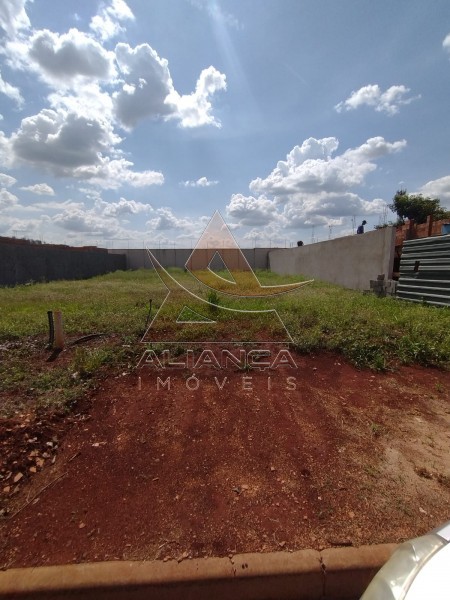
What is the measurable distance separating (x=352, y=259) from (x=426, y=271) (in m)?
3.25

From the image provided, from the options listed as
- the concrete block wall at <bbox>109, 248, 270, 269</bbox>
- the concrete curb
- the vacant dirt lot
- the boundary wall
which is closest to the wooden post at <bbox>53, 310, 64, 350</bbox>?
the vacant dirt lot

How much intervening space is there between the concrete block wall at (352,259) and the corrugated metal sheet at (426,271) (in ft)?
2.04

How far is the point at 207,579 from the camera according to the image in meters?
1.35

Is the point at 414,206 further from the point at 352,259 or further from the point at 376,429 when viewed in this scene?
the point at 376,429

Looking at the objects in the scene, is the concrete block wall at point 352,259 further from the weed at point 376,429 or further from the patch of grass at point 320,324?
the weed at point 376,429

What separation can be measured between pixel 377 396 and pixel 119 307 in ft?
17.3

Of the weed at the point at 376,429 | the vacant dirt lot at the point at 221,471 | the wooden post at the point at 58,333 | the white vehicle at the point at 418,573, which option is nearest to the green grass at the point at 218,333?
the wooden post at the point at 58,333

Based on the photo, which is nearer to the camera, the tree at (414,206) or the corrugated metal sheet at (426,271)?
the corrugated metal sheet at (426,271)

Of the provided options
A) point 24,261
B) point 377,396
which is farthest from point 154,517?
point 24,261

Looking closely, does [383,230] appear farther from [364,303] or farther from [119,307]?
[119,307]

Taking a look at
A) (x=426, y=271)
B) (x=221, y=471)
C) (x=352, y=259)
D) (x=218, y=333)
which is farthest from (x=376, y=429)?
(x=352, y=259)

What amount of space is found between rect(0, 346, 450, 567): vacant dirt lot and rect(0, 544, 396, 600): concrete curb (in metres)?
0.07

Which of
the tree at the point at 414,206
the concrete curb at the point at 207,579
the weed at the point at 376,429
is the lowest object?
the concrete curb at the point at 207,579

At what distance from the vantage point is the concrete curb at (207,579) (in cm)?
133
